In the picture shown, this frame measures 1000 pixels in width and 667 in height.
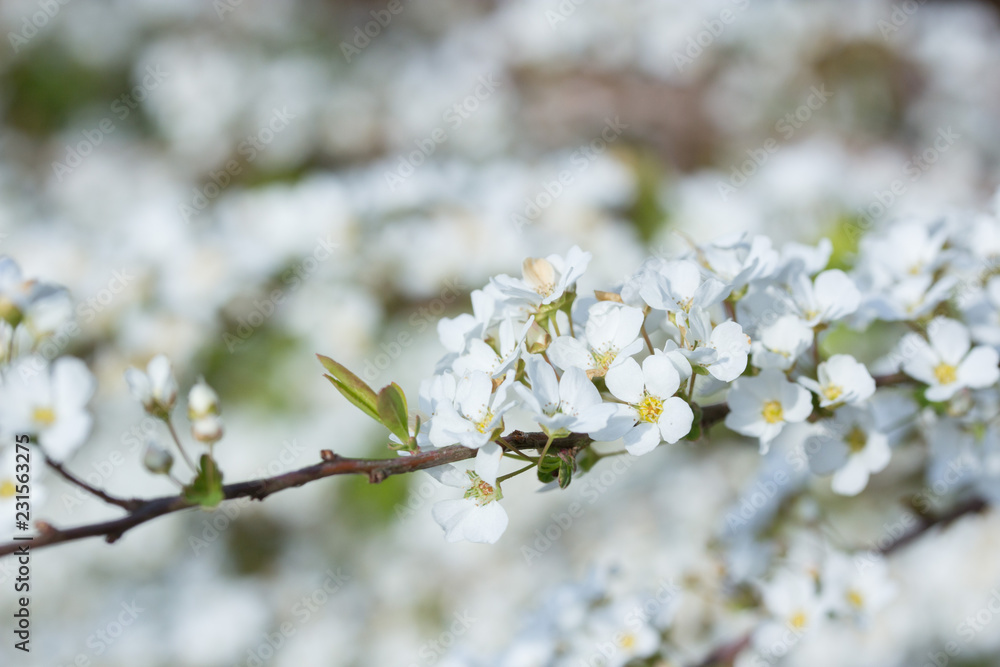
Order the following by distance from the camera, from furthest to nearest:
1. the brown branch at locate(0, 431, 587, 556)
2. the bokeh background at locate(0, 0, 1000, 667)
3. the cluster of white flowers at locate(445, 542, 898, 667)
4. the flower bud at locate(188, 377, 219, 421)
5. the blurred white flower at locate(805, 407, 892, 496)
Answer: the bokeh background at locate(0, 0, 1000, 667), the cluster of white flowers at locate(445, 542, 898, 667), the blurred white flower at locate(805, 407, 892, 496), the flower bud at locate(188, 377, 219, 421), the brown branch at locate(0, 431, 587, 556)

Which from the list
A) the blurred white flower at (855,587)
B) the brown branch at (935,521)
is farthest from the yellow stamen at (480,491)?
the brown branch at (935,521)

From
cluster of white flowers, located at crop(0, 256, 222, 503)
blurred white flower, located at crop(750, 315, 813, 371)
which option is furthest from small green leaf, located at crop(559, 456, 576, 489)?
cluster of white flowers, located at crop(0, 256, 222, 503)

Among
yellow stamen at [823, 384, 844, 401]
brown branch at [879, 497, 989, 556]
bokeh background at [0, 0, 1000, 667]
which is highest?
yellow stamen at [823, 384, 844, 401]

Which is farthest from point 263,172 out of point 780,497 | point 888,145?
point 888,145

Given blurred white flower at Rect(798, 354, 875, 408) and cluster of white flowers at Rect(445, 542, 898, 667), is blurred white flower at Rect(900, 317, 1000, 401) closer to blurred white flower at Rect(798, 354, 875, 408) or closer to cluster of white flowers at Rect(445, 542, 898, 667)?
blurred white flower at Rect(798, 354, 875, 408)

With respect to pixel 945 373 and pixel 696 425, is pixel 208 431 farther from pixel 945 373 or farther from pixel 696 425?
pixel 945 373

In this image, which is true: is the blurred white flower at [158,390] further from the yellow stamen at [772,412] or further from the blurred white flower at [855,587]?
the blurred white flower at [855,587]

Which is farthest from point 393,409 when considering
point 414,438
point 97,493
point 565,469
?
point 97,493
